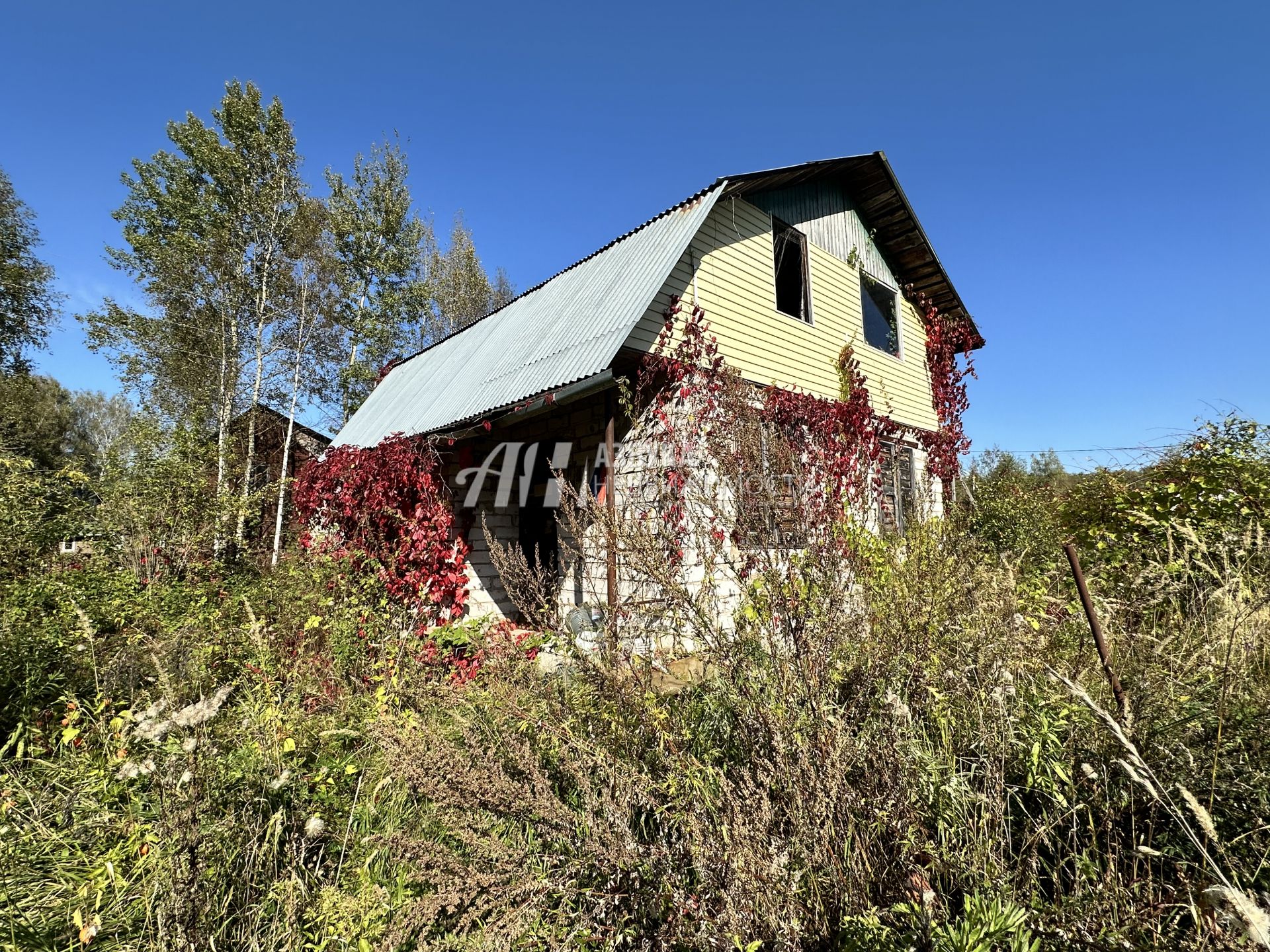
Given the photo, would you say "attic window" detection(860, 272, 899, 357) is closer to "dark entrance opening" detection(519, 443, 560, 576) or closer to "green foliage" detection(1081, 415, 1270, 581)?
"green foliage" detection(1081, 415, 1270, 581)

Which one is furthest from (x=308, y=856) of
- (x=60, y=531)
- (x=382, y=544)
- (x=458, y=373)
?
(x=458, y=373)

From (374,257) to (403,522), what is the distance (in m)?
15.8

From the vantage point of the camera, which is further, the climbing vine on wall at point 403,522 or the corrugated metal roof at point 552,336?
the climbing vine on wall at point 403,522

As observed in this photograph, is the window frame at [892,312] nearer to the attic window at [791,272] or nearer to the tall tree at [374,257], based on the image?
the attic window at [791,272]

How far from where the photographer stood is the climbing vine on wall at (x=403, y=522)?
6156 millimetres

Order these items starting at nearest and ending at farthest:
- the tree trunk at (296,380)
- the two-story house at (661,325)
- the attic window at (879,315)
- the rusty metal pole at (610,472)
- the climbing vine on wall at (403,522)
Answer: the rusty metal pole at (610,472) → the two-story house at (661,325) → the climbing vine on wall at (403,522) → the attic window at (879,315) → the tree trunk at (296,380)

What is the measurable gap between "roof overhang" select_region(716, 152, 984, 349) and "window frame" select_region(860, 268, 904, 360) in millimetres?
617

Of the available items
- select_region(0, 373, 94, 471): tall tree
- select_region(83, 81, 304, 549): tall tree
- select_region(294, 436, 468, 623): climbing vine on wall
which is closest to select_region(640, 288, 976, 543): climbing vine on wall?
select_region(294, 436, 468, 623): climbing vine on wall

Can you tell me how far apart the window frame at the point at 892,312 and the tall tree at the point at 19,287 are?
90.3 ft

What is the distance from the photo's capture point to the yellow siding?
656cm

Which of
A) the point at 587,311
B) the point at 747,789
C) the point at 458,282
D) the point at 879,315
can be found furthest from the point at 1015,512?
the point at 458,282

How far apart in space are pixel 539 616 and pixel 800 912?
5.72 feet

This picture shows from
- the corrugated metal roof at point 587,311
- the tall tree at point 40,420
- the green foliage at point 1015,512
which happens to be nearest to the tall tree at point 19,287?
the tall tree at point 40,420

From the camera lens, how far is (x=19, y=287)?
19.0 m
